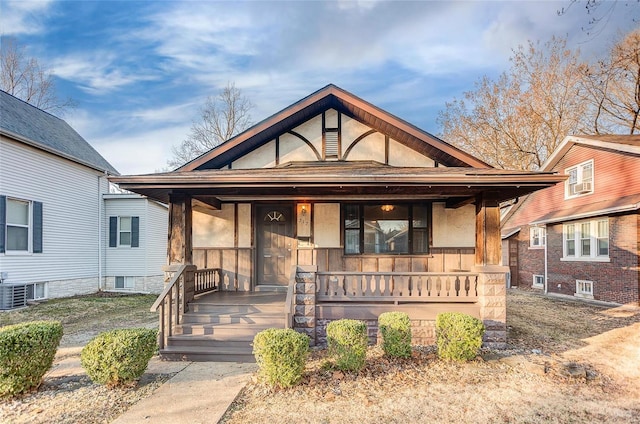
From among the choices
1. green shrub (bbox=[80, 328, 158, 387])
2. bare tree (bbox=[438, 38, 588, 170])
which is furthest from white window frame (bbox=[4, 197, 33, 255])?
bare tree (bbox=[438, 38, 588, 170])

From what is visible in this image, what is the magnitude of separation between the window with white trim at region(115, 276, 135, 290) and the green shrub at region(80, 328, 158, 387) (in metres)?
10.6

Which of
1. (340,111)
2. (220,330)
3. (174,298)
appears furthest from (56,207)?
(340,111)

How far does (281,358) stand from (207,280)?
4.13 meters

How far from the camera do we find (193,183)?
6.16m

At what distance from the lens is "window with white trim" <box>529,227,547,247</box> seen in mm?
16734

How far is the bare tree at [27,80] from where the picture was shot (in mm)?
19188

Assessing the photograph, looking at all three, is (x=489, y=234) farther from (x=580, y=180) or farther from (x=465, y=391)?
(x=580, y=180)

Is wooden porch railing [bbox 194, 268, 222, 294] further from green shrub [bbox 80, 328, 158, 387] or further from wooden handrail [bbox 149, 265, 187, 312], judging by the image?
green shrub [bbox 80, 328, 158, 387]

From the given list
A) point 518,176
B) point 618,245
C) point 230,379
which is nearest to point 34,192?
point 230,379

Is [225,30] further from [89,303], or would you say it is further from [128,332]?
[89,303]

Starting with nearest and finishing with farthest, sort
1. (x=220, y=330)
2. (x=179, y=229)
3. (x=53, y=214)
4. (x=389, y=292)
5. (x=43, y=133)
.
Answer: (x=220, y=330) → (x=179, y=229) → (x=389, y=292) → (x=53, y=214) → (x=43, y=133)

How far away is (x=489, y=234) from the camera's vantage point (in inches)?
254

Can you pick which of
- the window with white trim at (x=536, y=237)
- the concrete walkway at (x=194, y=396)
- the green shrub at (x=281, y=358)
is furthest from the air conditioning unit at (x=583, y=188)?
the concrete walkway at (x=194, y=396)

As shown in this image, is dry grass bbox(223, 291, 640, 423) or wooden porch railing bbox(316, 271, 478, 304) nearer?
dry grass bbox(223, 291, 640, 423)
